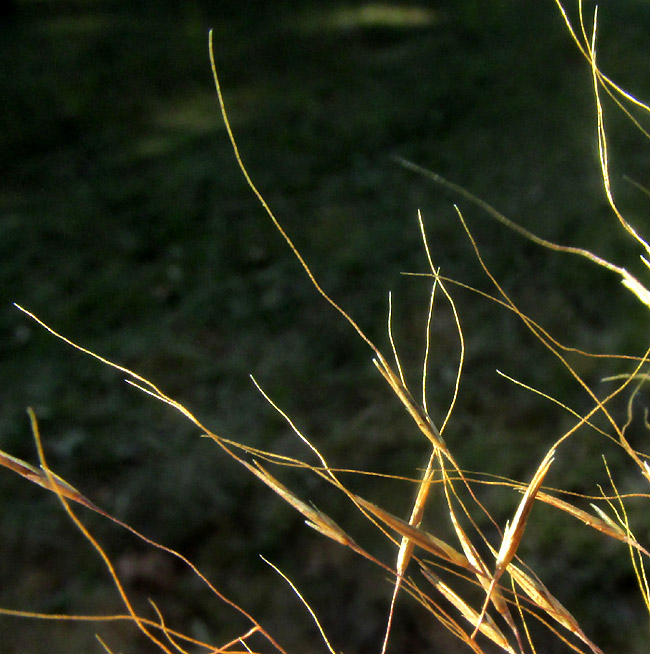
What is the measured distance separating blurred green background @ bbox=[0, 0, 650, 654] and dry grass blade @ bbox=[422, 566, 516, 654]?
1.61 meters

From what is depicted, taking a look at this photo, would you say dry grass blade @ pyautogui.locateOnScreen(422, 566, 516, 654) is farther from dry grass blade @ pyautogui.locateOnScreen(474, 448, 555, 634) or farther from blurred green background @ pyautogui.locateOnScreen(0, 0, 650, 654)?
blurred green background @ pyautogui.locateOnScreen(0, 0, 650, 654)

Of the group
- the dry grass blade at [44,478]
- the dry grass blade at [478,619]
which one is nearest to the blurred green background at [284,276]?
the dry grass blade at [478,619]

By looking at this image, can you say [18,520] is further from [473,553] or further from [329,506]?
[473,553]

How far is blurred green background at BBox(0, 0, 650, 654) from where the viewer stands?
2342 millimetres

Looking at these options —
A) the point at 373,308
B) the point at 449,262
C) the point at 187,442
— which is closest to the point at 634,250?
the point at 449,262

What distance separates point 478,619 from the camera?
57 centimetres

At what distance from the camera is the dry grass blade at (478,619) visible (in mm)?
559

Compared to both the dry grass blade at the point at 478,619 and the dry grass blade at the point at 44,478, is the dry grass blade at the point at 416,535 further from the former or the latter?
the dry grass blade at the point at 44,478

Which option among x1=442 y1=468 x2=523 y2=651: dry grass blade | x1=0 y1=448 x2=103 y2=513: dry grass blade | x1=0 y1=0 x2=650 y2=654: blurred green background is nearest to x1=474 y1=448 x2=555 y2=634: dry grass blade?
x1=442 y1=468 x2=523 y2=651: dry grass blade

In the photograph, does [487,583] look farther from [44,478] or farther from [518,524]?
[44,478]

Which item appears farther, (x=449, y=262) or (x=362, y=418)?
(x=449, y=262)

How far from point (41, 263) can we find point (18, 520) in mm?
1659

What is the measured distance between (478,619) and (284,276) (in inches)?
120

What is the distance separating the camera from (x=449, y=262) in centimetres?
355
